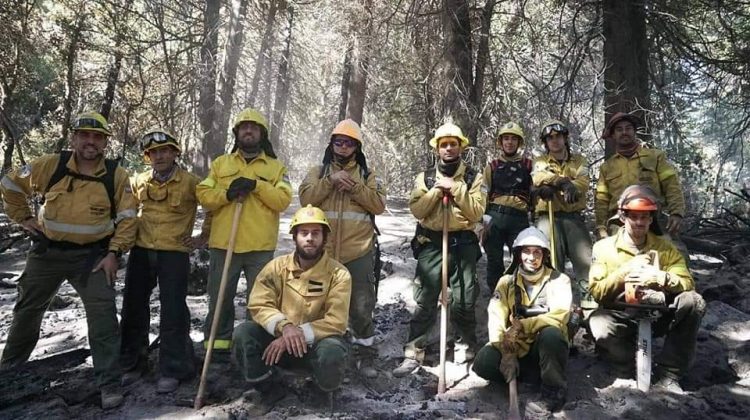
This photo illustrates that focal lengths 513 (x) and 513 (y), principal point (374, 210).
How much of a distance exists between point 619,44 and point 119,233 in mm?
6586

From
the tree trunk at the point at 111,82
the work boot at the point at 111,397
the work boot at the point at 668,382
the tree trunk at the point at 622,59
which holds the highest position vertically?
the tree trunk at the point at 111,82

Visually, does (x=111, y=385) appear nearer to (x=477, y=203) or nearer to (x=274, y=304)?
(x=274, y=304)

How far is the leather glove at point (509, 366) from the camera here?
4.18 meters

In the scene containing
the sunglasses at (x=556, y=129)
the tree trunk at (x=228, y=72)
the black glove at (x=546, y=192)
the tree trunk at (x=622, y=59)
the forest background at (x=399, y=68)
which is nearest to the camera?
the black glove at (x=546, y=192)

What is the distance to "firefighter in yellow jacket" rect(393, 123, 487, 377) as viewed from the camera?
484cm

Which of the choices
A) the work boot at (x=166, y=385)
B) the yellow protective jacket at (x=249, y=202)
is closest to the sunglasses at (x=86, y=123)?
the yellow protective jacket at (x=249, y=202)

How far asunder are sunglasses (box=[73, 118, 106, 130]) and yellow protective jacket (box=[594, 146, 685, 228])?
16.0 ft

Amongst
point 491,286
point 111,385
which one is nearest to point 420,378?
point 491,286

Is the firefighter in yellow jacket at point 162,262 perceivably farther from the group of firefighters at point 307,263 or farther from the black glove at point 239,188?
the black glove at point 239,188

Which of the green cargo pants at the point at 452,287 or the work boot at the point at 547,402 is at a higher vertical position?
the green cargo pants at the point at 452,287

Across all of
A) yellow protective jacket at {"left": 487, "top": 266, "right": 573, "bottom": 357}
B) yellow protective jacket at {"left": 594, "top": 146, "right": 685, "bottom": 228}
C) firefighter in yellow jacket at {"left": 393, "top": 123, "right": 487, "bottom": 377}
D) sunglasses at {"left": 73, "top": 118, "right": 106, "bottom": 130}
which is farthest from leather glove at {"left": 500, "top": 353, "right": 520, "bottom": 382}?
sunglasses at {"left": 73, "top": 118, "right": 106, "bottom": 130}

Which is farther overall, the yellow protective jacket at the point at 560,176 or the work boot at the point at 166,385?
the yellow protective jacket at the point at 560,176

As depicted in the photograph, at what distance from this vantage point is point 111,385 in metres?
4.16

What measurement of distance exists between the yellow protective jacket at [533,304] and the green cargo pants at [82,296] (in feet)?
10.5
